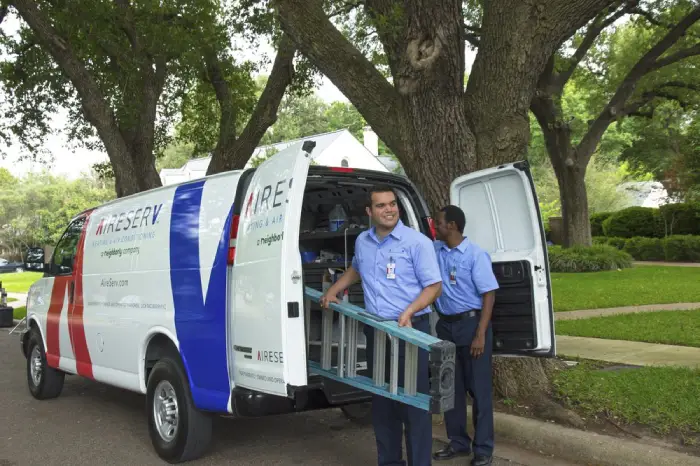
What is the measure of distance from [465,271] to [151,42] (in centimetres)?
1179

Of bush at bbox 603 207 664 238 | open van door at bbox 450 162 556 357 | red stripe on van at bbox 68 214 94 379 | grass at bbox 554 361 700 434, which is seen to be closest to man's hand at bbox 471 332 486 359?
open van door at bbox 450 162 556 357

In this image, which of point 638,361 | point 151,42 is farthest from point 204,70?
point 638,361

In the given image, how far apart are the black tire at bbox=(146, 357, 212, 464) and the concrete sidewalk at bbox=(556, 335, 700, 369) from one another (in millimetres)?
4829

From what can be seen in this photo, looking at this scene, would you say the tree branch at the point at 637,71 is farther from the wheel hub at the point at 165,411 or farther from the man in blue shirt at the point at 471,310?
the wheel hub at the point at 165,411

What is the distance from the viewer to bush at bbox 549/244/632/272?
798 inches

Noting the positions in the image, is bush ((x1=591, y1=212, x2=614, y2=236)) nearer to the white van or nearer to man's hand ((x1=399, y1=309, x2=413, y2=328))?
the white van

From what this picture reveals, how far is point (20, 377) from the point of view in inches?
390

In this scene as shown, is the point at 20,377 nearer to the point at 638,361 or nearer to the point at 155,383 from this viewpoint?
the point at 155,383

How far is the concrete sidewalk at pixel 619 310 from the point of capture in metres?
11.9

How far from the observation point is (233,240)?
5.00 meters

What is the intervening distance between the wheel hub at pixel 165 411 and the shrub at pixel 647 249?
22.8 meters

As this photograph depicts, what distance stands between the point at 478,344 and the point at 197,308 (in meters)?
2.04

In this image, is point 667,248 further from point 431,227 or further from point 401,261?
point 401,261

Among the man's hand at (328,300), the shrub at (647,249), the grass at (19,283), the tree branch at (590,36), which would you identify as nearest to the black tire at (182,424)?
the man's hand at (328,300)
